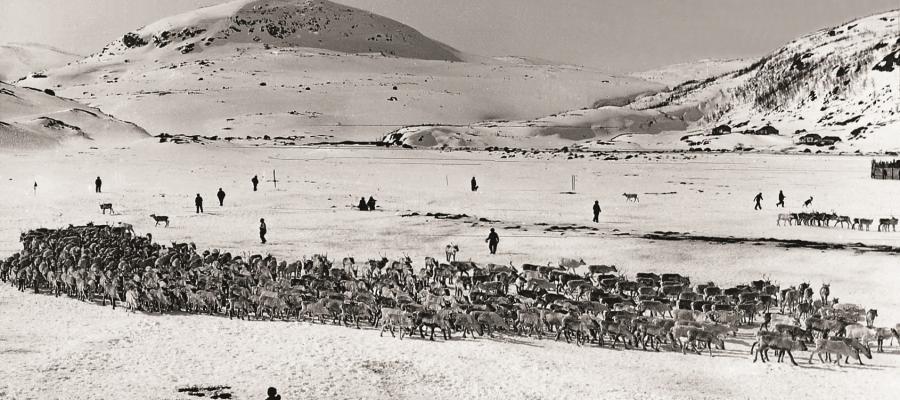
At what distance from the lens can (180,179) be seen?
2363 inches

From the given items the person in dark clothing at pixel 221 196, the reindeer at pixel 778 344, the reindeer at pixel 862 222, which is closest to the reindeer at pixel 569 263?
the reindeer at pixel 778 344

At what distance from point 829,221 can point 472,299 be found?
22812mm

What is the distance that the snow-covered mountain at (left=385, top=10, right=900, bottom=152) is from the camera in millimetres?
101319

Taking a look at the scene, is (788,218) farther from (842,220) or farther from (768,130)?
(768,130)

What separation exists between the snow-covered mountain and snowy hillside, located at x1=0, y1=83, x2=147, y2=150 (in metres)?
33.9

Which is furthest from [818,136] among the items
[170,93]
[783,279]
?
[170,93]

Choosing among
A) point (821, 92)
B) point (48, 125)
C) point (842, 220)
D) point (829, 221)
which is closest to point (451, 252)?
point (842, 220)

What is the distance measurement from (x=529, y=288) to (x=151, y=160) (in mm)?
56151

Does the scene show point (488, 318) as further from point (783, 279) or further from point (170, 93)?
point (170, 93)

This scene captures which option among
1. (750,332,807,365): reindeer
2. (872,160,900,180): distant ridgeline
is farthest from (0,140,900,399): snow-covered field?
(872,160,900,180): distant ridgeline

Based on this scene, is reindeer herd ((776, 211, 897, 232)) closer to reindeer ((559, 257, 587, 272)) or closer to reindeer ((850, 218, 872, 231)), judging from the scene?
reindeer ((850, 218, 872, 231))

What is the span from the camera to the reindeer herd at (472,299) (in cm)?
1892

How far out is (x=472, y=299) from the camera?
21578 mm

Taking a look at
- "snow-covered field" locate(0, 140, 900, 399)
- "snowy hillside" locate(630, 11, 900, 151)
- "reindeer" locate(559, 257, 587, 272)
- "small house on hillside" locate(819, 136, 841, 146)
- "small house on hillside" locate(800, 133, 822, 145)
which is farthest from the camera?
"snowy hillside" locate(630, 11, 900, 151)
